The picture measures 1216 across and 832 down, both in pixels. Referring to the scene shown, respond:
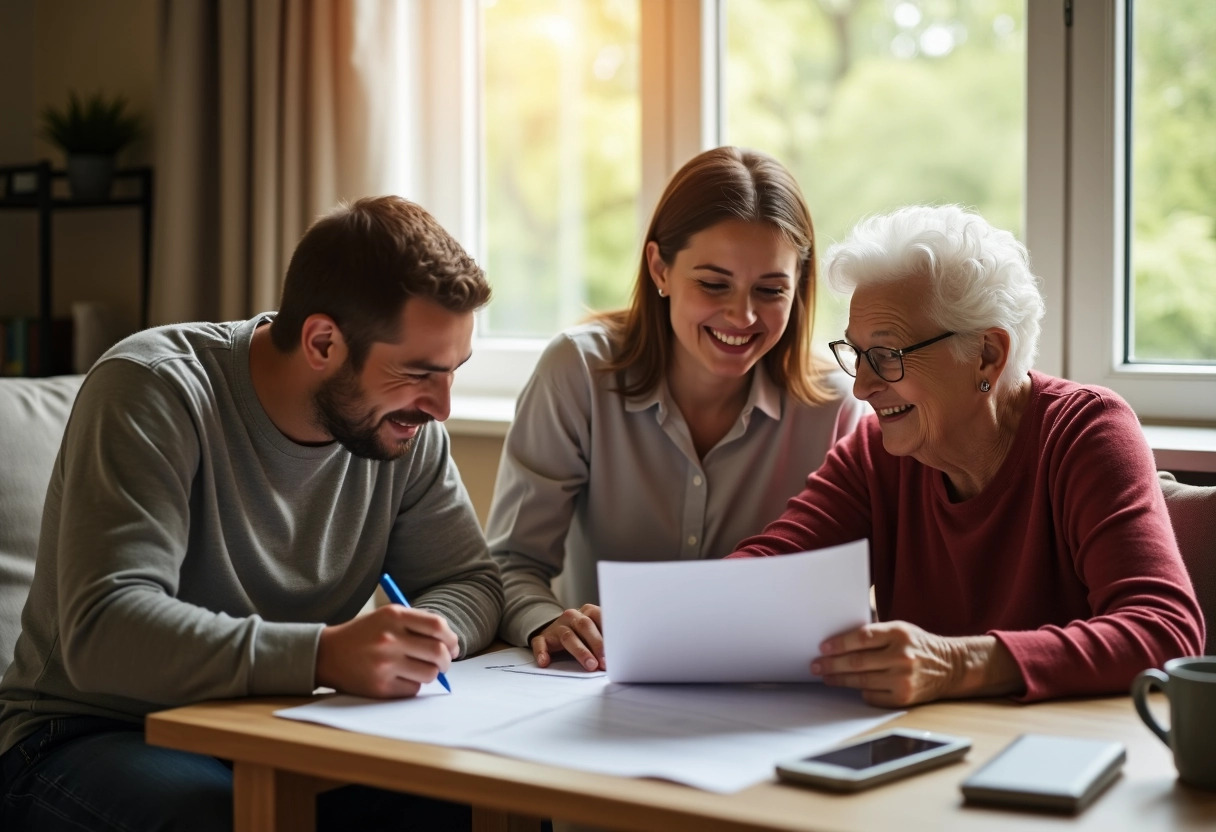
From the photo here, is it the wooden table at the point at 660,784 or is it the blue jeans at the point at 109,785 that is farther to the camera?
the blue jeans at the point at 109,785

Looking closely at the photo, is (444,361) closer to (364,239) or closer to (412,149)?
(364,239)

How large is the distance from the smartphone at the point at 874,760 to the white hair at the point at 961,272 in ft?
2.24

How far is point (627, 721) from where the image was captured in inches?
48.9

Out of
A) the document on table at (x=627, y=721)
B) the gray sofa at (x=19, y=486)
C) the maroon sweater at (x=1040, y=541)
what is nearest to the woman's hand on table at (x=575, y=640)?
the document on table at (x=627, y=721)

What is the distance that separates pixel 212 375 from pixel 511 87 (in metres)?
1.76

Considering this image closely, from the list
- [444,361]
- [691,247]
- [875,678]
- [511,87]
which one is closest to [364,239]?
[444,361]

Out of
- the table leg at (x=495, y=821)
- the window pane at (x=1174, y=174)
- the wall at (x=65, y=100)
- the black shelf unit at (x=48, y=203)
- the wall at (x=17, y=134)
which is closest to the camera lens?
the table leg at (x=495, y=821)

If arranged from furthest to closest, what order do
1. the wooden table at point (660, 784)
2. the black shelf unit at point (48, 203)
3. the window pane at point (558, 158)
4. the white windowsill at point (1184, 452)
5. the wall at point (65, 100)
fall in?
the wall at point (65, 100) → the black shelf unit at point (48, 203) → the window pane at point (558, 158) → the white windowsill at point (1184, 452) → the wooden table at point (660, 784)

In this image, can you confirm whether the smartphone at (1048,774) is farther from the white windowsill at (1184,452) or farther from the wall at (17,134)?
the wall at (17,134)

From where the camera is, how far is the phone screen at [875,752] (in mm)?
1058

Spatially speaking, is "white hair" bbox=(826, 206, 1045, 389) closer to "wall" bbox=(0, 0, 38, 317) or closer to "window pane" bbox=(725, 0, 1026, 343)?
"window pane" bbox=(725, 0, 1026, 343)

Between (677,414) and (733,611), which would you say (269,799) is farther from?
(677,414)

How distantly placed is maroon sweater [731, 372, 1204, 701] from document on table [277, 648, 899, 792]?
0.84ft

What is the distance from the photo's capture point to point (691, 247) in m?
1.99
